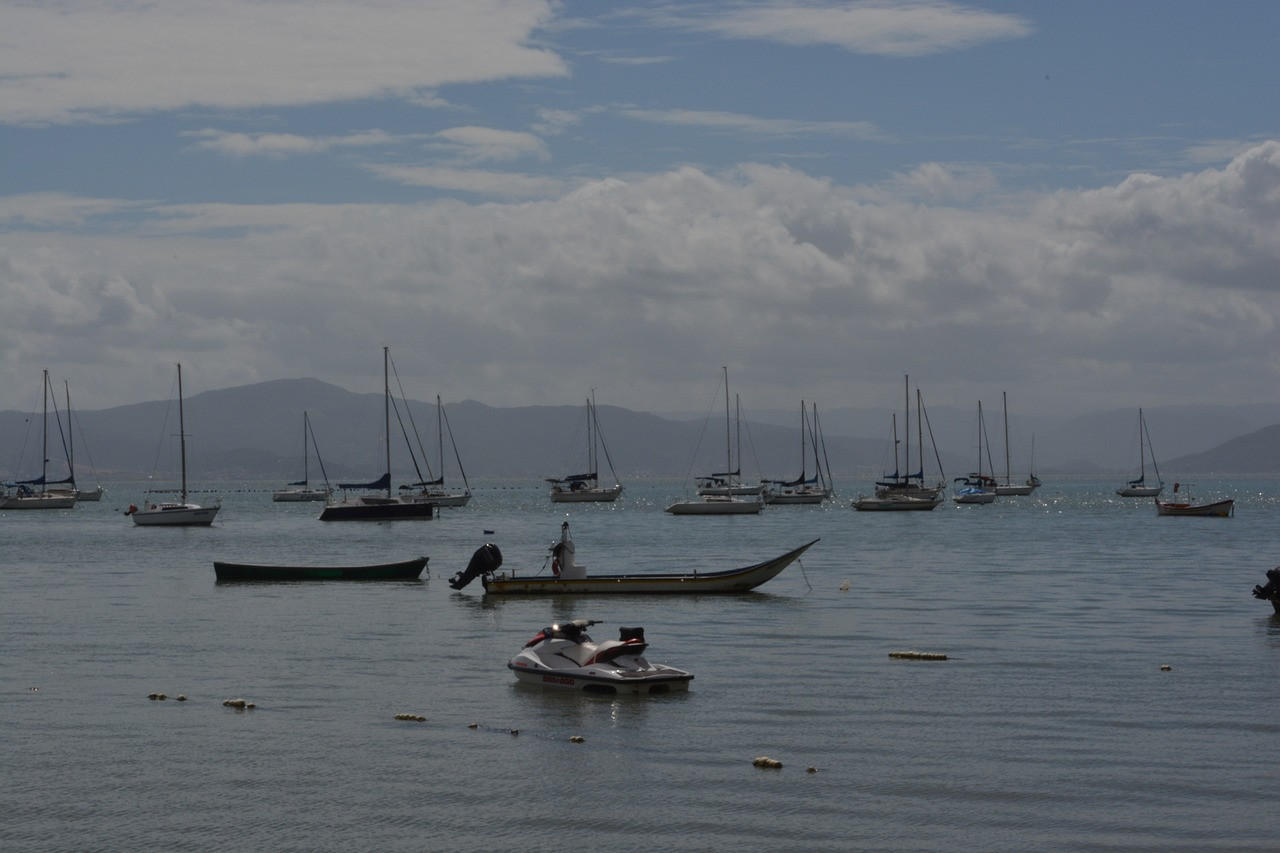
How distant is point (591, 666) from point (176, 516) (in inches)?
4092

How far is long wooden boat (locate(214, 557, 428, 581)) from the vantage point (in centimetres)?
6112

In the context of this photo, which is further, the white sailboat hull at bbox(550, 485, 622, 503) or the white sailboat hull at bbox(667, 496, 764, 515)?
the white sailboat hull at bbox(550, 485, 622, 503)

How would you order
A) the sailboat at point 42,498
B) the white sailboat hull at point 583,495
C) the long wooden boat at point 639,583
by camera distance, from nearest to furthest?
the long wooden boat at point 639,583
the sailboat at point 42,498
the white sailboat hull at point 583,495

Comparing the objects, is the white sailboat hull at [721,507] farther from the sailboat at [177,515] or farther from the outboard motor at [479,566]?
the outboard motor at [479,566]

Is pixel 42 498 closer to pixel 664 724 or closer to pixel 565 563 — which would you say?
pixel 565 563

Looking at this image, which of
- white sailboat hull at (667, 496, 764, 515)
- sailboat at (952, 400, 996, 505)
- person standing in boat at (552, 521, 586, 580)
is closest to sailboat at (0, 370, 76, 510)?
white sailboat hull at (667, 496, 764, 515)

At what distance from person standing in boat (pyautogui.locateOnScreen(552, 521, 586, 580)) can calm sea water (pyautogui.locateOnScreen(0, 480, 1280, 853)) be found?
76.0 inches

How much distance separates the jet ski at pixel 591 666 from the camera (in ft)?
97.0

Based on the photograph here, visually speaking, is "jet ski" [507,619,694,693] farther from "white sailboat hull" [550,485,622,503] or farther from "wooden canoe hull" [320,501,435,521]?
"white sailboat hull" [550,485,622,503]

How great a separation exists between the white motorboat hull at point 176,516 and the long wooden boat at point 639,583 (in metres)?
78.8

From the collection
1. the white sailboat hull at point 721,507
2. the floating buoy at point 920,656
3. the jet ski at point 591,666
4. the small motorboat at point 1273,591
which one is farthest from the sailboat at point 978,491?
the jet ski at point 591,666

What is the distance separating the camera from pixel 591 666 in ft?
99.1

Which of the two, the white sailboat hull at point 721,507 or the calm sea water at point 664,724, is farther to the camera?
the white sailboat hull at point 721,507

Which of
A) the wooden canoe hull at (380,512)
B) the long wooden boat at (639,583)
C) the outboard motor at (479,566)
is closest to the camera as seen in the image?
the long wooden boat at (639,583)
